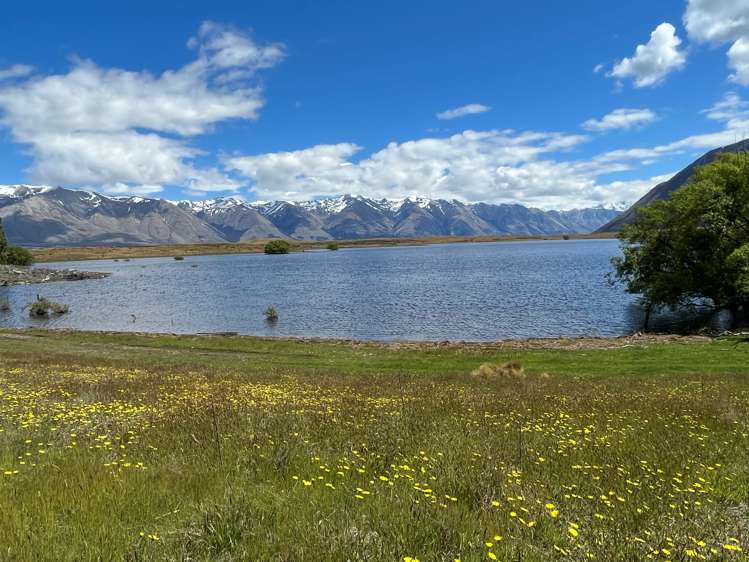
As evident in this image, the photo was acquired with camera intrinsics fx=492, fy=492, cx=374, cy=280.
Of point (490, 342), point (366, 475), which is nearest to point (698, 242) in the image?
point (490, 342)

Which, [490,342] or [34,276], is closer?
[490,342]

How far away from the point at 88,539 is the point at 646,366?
102 ft

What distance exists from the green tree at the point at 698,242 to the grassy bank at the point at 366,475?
3962 centimetres

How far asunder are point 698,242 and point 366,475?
56.2 meters

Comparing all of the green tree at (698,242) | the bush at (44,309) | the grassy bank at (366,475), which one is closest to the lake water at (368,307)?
the bush at (44,309)

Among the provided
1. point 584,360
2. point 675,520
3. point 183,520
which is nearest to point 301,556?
point 183,520

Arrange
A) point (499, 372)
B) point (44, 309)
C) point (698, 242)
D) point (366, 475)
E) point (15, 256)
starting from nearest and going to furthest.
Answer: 1. point (366, 475)
2. point (499, 372)
3. point (698, 242)
4. point (44, 309)
5. point (15, 256)

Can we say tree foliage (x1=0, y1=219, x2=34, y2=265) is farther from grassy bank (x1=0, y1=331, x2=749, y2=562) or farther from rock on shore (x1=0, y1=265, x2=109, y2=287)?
grassy bank (x1=0, y1=331, x2=749, y2=562)

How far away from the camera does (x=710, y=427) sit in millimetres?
11422

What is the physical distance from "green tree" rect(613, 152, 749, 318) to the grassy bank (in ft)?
130

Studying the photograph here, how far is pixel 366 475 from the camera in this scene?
728 cm

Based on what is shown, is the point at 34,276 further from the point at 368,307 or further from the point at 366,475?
the point at 366,475

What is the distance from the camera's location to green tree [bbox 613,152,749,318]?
4853 centimetres

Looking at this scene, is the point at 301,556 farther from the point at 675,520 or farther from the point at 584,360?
the point at 584,360
